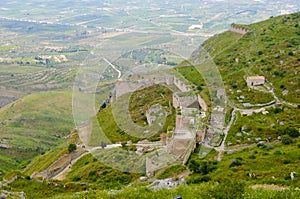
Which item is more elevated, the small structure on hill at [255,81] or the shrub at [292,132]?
the small structure on hill at [255,81]

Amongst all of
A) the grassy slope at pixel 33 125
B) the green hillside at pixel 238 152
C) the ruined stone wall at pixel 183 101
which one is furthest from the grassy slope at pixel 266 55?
the grassy slope at pixel 33 125

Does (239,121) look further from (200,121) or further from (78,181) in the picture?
(78,181)

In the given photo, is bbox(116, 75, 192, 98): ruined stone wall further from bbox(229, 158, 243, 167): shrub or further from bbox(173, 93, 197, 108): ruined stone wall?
bbox(229, 158, 243, 167): shrub

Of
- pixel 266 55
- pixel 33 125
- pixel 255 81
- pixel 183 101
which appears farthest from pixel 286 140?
pixel 33 125

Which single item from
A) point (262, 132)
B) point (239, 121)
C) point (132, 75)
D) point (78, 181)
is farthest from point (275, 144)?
point (132, 75)

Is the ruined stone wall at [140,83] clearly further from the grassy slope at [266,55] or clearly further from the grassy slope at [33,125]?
the grassy slope at [33,125]

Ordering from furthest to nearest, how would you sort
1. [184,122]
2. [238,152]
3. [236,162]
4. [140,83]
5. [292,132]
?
1. [140,83]
2. [184,122]
3. [292,132]
4. [238,152]
5. [236,162]

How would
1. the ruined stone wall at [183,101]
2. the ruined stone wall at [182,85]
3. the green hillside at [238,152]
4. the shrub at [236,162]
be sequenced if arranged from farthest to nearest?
the ruined stone wall at [182,85] < the ruined stone wall at [183,101] < the shrub at [236,162] < the green hillside at [238,152]

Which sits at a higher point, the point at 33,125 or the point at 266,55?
the point at 266,55

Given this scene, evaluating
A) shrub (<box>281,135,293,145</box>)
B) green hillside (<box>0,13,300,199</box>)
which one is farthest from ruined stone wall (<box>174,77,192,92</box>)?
shrub (<box>281,135,293,145</box>)

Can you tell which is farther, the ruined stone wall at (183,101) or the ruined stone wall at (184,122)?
the ruined stone wall at (183,101)

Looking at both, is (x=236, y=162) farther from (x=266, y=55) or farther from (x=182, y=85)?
(x=266, y=55)
